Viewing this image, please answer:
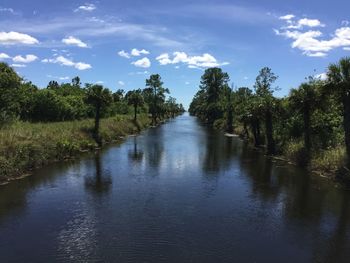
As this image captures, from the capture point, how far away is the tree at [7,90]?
34031mm

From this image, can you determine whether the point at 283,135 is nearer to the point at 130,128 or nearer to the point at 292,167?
the point at 292,167

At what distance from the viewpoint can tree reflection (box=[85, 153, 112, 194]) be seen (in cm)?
2230

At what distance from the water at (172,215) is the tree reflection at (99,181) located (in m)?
0.06

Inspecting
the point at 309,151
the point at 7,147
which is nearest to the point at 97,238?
the point at 7,147

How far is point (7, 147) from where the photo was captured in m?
24.2

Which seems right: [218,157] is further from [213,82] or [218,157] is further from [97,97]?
[213,82]

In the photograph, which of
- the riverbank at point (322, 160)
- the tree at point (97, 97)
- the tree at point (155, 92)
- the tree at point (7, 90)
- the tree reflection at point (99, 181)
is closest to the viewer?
the tree reflection at point (99, 181)

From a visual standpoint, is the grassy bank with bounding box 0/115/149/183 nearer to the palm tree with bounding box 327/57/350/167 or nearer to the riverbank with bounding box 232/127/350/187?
the riverbank with bounding box 232/127/350/187

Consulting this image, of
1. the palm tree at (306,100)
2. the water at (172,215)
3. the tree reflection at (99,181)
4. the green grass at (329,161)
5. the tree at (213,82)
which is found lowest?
the water at (172,215)

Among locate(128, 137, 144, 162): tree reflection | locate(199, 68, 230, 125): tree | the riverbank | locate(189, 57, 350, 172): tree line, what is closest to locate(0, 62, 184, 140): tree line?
locate(128, 137, 144, 162): tree reflection

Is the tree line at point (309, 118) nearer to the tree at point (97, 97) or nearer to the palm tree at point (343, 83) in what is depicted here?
the palm tree at point (343, 83)

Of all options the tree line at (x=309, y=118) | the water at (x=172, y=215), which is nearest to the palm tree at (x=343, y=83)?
the tree line at (x=309, y=118)

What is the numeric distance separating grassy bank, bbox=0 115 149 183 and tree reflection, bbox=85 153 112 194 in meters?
4.11

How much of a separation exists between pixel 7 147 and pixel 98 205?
350 inches
